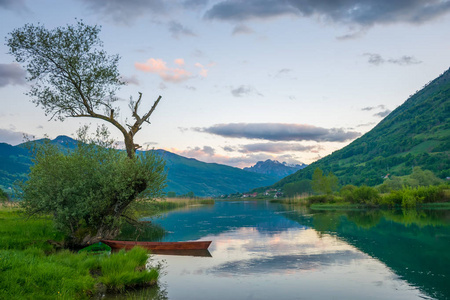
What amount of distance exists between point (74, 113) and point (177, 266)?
55.9ft

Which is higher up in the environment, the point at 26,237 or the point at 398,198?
the point at 398,198

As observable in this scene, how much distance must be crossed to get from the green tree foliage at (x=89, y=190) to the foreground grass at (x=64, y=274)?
4216 mm

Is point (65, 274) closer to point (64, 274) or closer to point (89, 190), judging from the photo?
point (64, 274)

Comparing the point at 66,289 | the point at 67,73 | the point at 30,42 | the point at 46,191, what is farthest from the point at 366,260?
the point at 30,42

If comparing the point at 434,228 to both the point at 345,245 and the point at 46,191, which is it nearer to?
the point at 345,245

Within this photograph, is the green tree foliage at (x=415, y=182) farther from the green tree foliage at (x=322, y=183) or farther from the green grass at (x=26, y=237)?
the green grass at (x=26, y=237)

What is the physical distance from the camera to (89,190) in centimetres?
2841

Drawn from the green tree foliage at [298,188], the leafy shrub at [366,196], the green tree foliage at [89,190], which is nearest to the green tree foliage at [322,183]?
the leafy shrub at [366,196]

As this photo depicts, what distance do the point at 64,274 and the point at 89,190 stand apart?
44.9ft

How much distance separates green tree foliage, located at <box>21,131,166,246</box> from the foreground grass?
4216mm

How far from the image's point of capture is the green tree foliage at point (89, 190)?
27578 mm

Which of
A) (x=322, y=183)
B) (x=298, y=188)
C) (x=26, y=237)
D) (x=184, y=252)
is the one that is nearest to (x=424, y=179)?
(x=322, y=183)

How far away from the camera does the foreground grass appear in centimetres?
1295

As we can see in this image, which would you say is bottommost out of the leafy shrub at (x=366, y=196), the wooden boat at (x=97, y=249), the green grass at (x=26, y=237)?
the wooden boat at (x=97, y=249)
